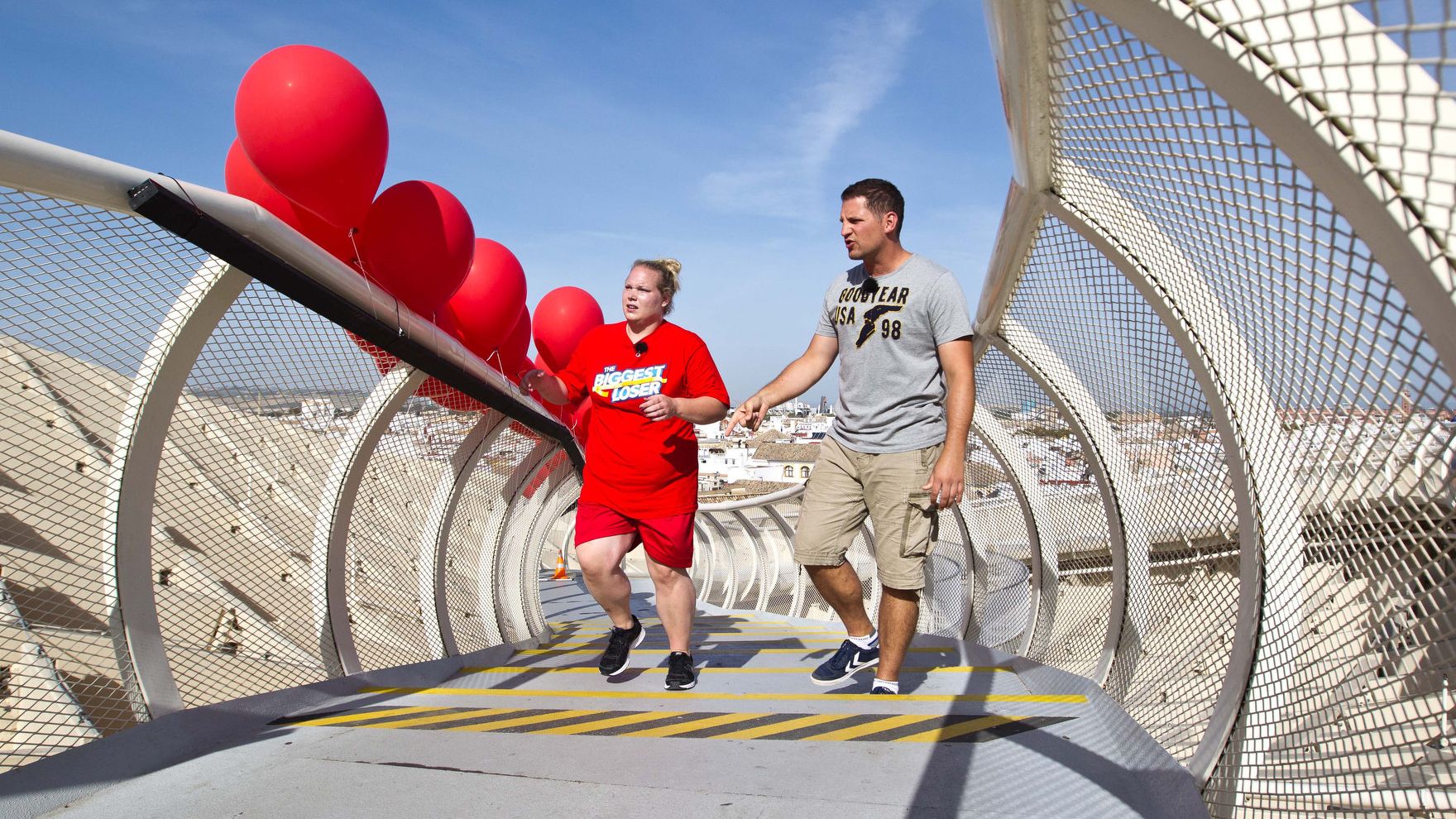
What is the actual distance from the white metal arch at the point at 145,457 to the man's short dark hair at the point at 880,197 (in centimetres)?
203

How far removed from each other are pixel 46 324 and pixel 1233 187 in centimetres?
253

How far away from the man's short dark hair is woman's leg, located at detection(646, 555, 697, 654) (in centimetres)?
160

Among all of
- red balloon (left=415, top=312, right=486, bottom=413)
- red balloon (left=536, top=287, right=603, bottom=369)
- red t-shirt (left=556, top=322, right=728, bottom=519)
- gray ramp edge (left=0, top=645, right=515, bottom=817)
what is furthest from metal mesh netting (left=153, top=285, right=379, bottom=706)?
red balloon (left=536, top=287, right=603, bottom=369)

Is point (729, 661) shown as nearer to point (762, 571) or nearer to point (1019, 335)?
point (1019, 335)

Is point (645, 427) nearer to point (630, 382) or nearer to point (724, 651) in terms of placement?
point (630, 382)

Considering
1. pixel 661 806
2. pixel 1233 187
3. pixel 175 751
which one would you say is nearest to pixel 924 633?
pixel 661 806

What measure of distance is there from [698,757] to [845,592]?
3.57 ft

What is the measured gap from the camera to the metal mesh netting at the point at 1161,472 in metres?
2.42

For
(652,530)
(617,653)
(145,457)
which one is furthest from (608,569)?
(145,457)

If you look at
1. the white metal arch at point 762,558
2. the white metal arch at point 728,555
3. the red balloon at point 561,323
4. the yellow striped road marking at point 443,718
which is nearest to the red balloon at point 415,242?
the yellow striped road marking at point 443,718

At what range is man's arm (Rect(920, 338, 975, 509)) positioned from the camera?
301 cm

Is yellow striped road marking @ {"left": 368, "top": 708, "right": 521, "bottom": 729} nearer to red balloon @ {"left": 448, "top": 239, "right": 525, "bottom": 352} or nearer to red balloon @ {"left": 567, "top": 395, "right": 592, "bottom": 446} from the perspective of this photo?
red balloon @ {"left": 448, "top": 239, "right": 525, "bottom": 352}

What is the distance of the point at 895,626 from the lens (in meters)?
3.25

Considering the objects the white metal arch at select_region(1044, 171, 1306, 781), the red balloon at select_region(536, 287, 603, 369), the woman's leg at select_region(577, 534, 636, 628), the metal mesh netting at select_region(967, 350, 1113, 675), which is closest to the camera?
the white metal arch at select_region(1044, 171, 1306, 781)
